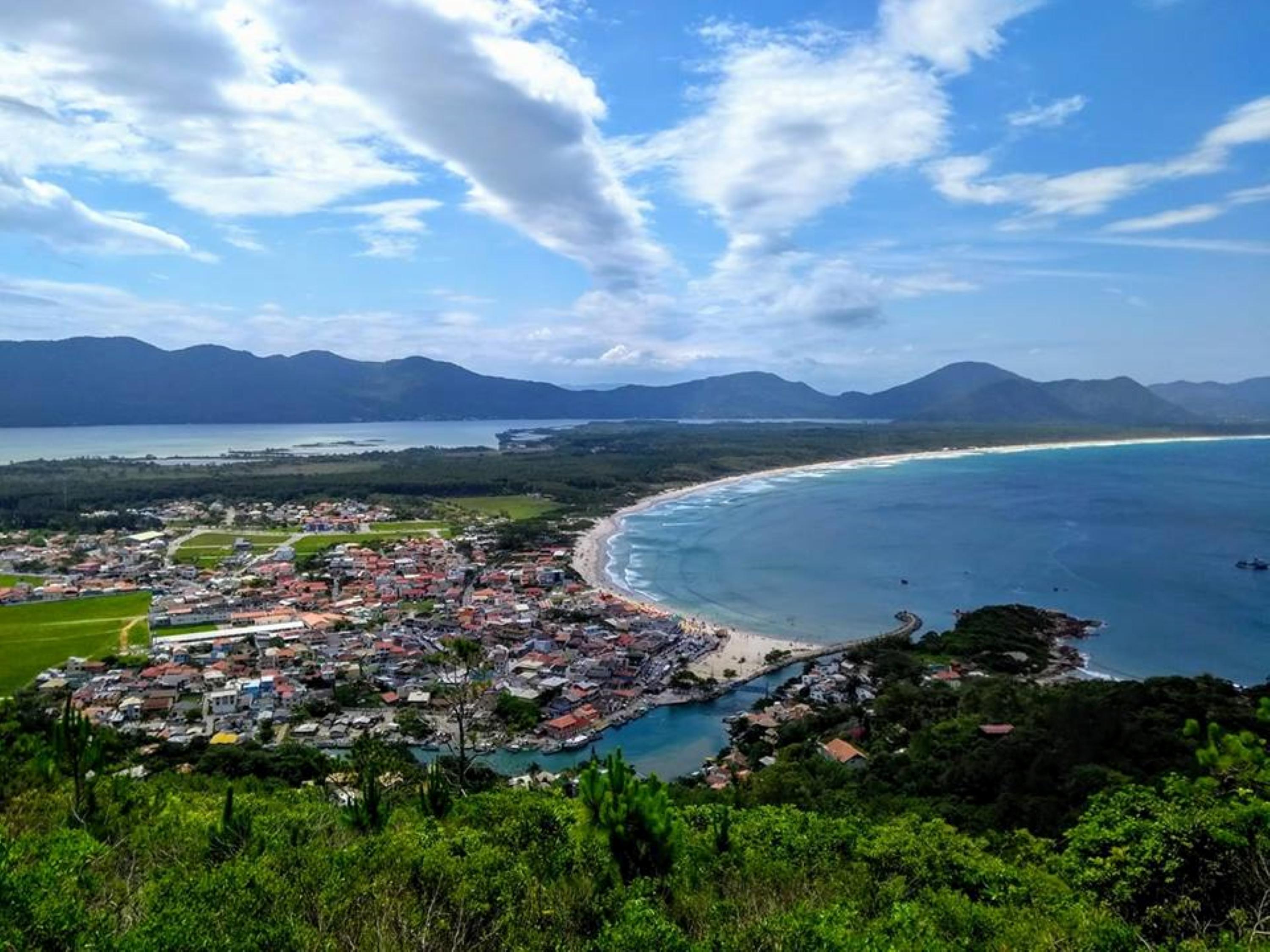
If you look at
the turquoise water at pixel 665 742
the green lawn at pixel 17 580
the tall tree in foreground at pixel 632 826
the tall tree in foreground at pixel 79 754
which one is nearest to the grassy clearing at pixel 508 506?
the green lawn at pixel 17 580

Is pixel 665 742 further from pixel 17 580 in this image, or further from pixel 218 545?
pixel 218 545

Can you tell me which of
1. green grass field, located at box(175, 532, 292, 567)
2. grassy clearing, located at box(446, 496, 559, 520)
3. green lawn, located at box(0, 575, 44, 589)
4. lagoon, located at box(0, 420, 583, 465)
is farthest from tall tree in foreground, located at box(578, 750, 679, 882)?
lagoon, located at box(0, 420, 583, 465)

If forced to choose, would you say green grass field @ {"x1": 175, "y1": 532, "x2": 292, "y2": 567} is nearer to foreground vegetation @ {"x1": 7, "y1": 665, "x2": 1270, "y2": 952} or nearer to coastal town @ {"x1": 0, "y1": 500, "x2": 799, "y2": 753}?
coastal town @ {"x1": 0, "y1": 500, "x2": 799, "y2": 753}

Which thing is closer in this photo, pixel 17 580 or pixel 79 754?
pixel 79 754

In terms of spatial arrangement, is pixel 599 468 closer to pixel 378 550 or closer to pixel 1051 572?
pixel 378 550

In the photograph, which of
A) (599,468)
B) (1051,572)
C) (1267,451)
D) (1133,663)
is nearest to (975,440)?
(1267,451)

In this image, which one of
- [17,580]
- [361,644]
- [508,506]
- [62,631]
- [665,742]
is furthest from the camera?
[508,506]

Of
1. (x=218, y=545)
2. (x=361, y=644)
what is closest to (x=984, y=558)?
(x=361, y=644)
